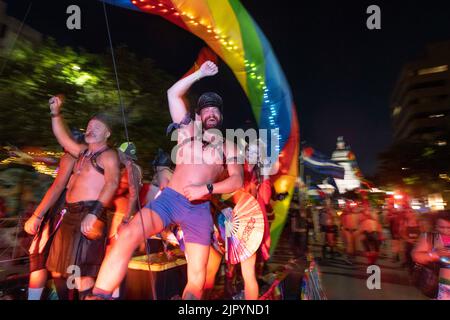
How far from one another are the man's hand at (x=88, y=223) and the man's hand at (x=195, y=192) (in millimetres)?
738

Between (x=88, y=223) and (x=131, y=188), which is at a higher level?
(x=131, y=188)

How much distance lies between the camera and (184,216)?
2.65 m

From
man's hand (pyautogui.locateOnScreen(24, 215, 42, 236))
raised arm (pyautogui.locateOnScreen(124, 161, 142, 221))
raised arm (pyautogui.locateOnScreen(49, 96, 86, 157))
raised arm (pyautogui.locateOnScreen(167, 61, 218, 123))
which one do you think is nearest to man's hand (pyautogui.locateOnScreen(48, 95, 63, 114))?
raised arm (pyautogui.locateOnScreen(49, 96, 86, 157))

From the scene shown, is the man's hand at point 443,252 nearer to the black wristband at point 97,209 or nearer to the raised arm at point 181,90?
the raised arm at point 181,90

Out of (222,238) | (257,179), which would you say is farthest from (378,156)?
(222,238)

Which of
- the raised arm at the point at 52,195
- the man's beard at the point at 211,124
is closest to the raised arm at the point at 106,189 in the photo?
the raised arm at the point at 52,195

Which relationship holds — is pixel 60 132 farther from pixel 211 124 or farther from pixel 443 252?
pixel 443 252

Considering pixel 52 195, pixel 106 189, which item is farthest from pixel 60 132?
pixel 106 189

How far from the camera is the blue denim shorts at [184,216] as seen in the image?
2.64m

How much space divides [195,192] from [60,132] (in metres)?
1.41

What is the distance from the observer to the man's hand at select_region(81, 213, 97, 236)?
8.68 feet
